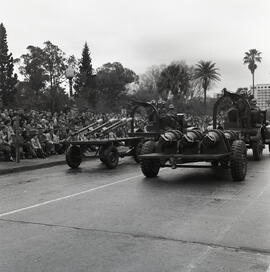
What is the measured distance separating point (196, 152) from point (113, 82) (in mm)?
54756

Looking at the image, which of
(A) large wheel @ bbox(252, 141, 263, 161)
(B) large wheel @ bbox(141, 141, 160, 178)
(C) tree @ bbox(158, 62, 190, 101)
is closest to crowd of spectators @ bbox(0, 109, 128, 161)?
(B) large wheel @ bbox(141, 141, 160, 178)

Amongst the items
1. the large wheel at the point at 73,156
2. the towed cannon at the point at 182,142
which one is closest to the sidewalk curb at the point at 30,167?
the large wheel at the point at 73,156

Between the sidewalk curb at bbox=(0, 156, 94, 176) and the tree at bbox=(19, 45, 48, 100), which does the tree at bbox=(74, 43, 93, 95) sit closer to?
the tree at bbox=(19, 45, 48, 100)

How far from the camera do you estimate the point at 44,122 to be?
21.6 metres

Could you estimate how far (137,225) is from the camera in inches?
250

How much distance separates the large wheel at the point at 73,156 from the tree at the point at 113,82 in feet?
155

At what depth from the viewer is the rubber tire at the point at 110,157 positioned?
14.0 meters

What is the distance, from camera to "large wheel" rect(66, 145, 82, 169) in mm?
14628

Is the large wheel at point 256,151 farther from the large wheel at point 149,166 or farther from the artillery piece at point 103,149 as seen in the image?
the large wheel at point 149,166

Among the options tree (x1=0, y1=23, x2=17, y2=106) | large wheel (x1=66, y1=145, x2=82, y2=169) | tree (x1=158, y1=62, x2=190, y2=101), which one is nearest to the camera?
large wheel (x1=66, y1=145, x2=82, y2=169)

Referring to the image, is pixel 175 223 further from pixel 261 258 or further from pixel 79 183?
pixel 79 183

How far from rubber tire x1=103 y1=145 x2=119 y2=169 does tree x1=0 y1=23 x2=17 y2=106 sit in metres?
40.7

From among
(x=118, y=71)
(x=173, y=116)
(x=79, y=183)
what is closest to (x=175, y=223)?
(x=79, y=183)

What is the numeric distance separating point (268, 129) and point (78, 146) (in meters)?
8.46
